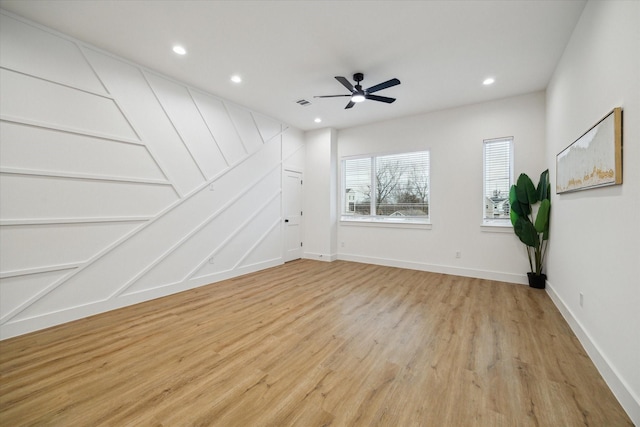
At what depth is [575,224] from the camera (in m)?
2.65

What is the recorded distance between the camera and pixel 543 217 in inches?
147

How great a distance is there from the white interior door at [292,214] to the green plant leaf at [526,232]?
4302 millimetres

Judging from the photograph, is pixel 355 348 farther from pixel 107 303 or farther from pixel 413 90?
pixel 413 90

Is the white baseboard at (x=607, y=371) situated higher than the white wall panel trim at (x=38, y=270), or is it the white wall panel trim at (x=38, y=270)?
the white wall panel trim at (x=38, y=270)

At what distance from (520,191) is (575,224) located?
5.42 feet

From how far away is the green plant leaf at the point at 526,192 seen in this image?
4051 millimetres

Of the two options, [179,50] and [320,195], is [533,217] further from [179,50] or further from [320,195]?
[179,50]

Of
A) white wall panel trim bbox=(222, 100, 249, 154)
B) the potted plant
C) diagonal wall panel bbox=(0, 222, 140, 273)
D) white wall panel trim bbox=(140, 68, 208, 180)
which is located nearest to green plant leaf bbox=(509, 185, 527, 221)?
the potted plant

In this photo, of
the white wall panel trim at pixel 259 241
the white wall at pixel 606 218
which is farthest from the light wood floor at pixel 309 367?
the white wall panel trim at pixel 259 241

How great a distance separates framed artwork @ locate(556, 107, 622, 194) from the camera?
5.82 ft

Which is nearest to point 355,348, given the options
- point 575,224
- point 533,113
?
point 575,224

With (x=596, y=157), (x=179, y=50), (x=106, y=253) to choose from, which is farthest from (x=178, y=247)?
(x=596, y=157)

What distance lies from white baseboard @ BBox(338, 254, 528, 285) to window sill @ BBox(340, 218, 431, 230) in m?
0.75

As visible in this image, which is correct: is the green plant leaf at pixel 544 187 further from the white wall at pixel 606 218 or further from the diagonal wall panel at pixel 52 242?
the diagonal wall panel at pixel 52 242
